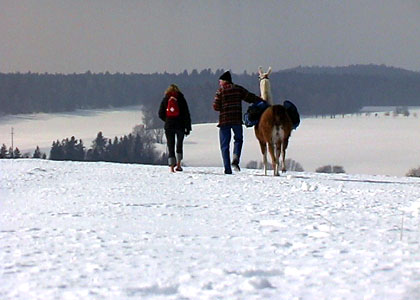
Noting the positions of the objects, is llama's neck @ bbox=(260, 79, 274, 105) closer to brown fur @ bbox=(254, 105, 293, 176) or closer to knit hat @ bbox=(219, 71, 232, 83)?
brown fur @ bbox=(254, 105, 293, 176)

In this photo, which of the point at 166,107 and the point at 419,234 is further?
the point at 166,107

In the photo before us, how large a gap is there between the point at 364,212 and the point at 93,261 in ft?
11.1

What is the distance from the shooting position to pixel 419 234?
17.2ft

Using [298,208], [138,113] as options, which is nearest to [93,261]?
[298,208]

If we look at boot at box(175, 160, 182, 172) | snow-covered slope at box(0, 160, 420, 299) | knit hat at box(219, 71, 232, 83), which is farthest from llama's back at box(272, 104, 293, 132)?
snow-covered slope at box(0, 160, 420, 299)

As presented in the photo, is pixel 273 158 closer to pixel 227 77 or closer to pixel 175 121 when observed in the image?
pixel 227 77

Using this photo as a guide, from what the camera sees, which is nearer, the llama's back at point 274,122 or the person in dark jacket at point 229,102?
the llama's back at point 274,122

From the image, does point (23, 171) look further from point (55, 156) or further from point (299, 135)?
point (299, 135)

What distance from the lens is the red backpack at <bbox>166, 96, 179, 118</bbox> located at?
1246 cm

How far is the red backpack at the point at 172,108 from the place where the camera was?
40.9ft

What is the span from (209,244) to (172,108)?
785 centimetres

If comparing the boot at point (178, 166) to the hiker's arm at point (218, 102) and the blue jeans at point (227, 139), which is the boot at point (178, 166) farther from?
the hiker's arm at point (218, 102)

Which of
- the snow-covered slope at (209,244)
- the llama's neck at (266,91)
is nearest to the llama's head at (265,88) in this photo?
the llama's neck at (266,91)

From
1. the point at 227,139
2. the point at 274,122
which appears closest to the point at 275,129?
the point at 274,122
